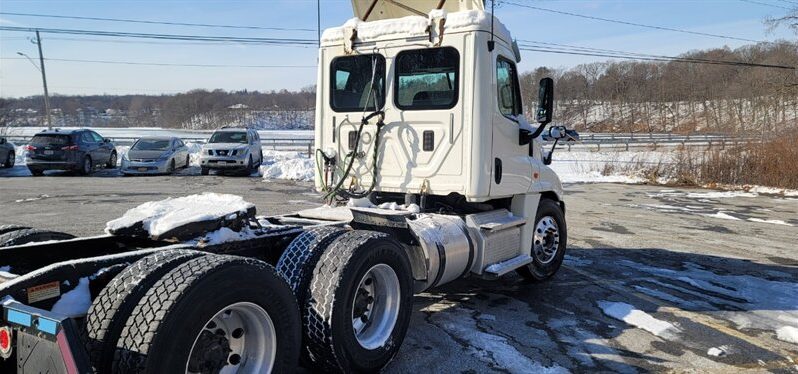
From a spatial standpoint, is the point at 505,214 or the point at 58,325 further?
the point at 505,214

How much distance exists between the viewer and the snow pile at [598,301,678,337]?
16.4 feet

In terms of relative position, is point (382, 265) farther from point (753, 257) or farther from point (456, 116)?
point (753, 257)

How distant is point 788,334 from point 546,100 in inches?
120

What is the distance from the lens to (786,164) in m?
19.5

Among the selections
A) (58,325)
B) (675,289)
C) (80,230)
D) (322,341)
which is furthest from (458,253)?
(80,230)

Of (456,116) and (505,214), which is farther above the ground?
(456,116)

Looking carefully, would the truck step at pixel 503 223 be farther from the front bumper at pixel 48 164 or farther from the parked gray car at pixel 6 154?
the parked gray car at pixel 6 154

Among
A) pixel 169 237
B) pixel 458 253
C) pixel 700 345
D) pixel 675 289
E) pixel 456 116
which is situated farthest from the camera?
pixel 675 289

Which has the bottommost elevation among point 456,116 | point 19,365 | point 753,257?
point 753,257

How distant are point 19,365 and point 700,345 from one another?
15.6 ft

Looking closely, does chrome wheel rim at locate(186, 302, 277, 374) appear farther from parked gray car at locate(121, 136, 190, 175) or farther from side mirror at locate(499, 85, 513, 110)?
parked gray car at locate(121, 136, 190, 175)

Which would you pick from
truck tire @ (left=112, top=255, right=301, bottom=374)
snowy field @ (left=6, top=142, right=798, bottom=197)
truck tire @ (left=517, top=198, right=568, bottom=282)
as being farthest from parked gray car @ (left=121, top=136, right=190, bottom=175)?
truck tire @ (left=112, top=255, right=301, bottom=374)

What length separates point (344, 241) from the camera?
385cm

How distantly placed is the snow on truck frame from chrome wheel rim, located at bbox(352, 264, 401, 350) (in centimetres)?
1
